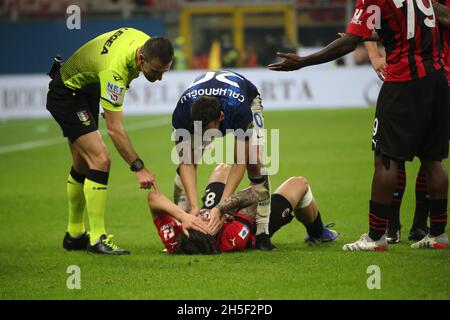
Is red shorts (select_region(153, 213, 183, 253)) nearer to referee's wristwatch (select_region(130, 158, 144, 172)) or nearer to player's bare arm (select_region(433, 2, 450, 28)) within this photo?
referee's wristwatch (select_region(130, 158, 144, 172))

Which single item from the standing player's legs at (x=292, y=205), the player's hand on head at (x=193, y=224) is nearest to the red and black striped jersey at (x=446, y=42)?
the standing player's legs at (x=292, y=205)

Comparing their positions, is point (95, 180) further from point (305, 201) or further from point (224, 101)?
point (305, 201)

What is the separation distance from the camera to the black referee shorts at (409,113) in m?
7.36

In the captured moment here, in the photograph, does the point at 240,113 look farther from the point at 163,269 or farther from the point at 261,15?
the point at 261,15

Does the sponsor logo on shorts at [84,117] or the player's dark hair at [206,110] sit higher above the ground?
the player's dark hair at [206,110]

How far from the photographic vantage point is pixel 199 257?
7797 mm

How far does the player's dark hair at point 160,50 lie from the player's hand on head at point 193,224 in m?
1.32

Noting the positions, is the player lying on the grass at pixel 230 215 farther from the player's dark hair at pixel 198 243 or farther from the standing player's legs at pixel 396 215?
the standing player's legs at pixel 396 215

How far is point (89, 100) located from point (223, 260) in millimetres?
2140

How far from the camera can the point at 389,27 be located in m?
7.38

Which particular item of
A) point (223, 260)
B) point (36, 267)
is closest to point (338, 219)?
point (223, 260)

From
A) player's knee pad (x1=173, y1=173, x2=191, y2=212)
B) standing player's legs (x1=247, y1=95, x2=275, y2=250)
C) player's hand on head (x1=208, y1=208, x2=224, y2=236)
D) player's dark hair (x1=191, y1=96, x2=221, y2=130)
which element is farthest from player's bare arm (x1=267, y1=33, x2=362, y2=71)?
A: player's knee pad (x1=173, y1=173, x2=191, y2=212)

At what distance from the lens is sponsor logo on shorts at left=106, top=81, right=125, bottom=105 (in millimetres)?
7801

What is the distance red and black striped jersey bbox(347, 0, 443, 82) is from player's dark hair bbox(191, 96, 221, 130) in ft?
4.12
